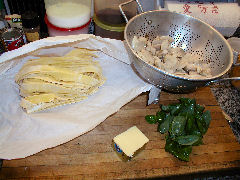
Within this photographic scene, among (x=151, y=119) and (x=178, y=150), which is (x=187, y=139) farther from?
(x=151, y=119)

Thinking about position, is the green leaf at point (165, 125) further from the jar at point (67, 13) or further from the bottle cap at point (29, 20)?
the bottle cap at point (29, 20)

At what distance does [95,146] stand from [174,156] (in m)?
0.32

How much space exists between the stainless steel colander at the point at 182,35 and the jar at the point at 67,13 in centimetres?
26

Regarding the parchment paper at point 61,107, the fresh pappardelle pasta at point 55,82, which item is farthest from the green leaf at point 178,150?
the fresh pappardelle pasta at point 55,82

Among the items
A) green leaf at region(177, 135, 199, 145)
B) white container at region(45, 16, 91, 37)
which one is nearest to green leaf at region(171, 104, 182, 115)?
green leaf at region(177, 135, 199, 145)

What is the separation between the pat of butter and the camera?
853 mm

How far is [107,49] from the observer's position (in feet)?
3.78

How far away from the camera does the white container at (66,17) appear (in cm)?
119

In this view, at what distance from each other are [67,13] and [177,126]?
2.62 feet

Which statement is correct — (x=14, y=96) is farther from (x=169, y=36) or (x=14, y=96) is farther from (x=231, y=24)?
(x=231, y=24)

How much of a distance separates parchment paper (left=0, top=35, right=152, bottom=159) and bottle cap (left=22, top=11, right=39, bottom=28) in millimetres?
184

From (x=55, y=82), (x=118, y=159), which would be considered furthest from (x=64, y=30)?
(x=118, y=159)

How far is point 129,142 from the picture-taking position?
88cm

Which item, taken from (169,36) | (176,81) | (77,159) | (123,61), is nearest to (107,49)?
(123,61)
